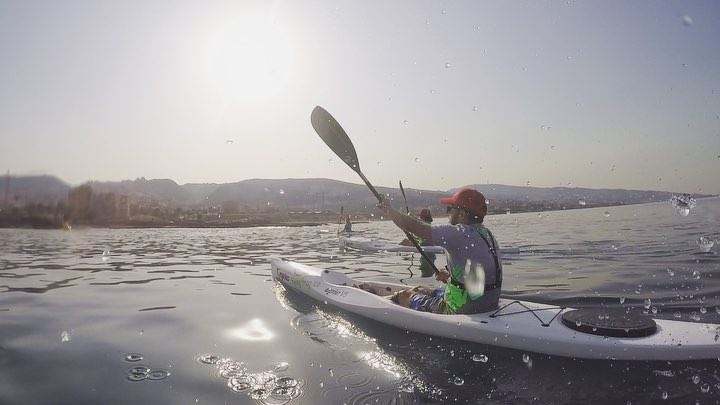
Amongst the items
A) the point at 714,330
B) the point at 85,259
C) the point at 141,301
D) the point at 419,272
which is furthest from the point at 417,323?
the point at 85,259

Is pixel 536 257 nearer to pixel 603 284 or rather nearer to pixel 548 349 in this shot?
pixel 603 284

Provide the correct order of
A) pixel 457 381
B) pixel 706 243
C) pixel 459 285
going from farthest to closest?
pixel 706 243
pixel 459 285
pixel 457 381

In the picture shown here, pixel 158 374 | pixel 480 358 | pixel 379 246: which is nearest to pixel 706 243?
pixel 379 246

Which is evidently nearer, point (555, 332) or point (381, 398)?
point (381, 398)

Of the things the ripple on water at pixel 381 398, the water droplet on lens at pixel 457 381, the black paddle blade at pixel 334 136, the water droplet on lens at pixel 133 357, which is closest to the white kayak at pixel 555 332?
the water droplet on lens at pixel 457 381

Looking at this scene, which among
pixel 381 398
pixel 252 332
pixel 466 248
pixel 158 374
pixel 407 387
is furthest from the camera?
pixel 252 332

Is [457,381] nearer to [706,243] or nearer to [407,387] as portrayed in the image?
[407,387]

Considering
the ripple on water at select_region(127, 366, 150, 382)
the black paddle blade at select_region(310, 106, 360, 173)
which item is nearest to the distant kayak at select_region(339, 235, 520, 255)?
the black paddle blade at select_region(310, 106, 360, 173)

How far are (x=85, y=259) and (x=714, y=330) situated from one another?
734 inches

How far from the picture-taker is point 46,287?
1046 centimetres

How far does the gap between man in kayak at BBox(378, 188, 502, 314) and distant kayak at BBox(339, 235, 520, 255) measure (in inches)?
440

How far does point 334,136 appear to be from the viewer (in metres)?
8.99

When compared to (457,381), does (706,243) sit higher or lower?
higher

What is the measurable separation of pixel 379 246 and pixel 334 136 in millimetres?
10578
